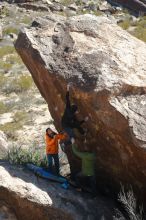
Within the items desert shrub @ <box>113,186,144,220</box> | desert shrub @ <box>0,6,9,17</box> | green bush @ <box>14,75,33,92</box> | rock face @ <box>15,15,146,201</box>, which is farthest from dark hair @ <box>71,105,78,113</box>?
desert shrub @ <box>0,6,9,17</box>

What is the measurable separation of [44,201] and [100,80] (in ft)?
7.31

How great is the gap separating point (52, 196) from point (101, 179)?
1049 mm

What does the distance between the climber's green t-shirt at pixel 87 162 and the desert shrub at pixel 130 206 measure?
2.10 feet

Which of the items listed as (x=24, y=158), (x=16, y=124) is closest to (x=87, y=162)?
(x=24, y=158)

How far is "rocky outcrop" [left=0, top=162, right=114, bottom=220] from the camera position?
8.24m

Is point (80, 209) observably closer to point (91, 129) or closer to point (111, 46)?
point (91, 129)

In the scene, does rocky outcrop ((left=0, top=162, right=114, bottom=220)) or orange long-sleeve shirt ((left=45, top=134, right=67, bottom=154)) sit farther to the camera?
orange long-sleeve shirt ((left=45, top=134, right=67, bottom=154))

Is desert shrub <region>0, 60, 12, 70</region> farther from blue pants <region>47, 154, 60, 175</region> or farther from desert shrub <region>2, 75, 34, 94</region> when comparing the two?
blue pants <region>47, 154, 60, 175</region>

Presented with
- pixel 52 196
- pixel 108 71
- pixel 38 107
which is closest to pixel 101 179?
pixel 52 196

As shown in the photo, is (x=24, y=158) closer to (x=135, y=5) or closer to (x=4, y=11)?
(x=135, y=5)

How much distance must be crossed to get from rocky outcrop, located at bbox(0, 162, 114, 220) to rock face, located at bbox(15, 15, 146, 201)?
1.96ft

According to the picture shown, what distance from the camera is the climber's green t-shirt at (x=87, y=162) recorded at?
8.45m

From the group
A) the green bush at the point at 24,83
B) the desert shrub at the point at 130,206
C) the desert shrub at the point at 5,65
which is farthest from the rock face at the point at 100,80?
the desert shrub at the point at 5,65

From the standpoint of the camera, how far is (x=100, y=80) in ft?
25.7
